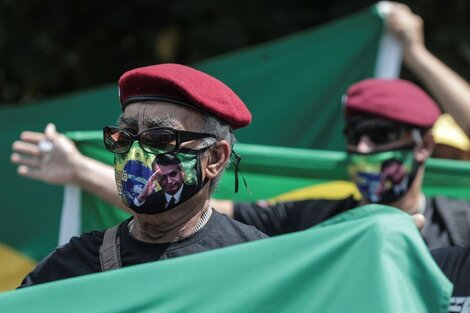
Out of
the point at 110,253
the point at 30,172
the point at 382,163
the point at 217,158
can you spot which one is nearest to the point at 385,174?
the point at 382,163

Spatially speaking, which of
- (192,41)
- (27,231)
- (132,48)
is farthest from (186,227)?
(132,48)

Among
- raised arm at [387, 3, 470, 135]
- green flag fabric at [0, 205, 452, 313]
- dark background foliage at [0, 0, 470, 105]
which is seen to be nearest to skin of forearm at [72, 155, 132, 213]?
raised arm at [387, 3, 470, 135]

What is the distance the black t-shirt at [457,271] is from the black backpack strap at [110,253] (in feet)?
2.91

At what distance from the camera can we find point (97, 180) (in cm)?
409

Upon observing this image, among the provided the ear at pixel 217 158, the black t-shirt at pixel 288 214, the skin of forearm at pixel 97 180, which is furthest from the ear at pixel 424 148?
the ear at pixel 217 158

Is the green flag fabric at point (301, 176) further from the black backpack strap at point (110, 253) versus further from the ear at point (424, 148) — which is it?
the black backpack strap at point (110, 253)

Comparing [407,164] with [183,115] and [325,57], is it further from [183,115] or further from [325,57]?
[183,115]

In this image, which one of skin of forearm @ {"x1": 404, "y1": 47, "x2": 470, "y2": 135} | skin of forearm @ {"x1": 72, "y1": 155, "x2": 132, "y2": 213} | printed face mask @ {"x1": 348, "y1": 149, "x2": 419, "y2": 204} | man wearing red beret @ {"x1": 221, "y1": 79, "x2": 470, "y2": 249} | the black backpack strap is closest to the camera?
the black backpack strap

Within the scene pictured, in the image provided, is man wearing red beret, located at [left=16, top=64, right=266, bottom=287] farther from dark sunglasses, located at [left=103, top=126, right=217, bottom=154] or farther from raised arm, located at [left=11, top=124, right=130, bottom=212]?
raised arm, located at [left=11, top=124, right=130, bottom=212]

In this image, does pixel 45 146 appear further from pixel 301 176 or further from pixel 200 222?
pixel 200 222

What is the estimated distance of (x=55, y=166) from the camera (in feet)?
13.7

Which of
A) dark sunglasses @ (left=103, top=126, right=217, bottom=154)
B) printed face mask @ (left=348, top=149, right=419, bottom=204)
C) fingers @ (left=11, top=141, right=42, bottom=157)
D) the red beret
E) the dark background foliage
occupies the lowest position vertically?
printed face mask @ (left=348, top=149, right=419, bottom=204)

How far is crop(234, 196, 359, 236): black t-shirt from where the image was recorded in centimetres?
413

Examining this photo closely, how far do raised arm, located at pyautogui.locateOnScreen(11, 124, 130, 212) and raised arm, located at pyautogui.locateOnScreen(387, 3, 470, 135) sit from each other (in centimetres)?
137
